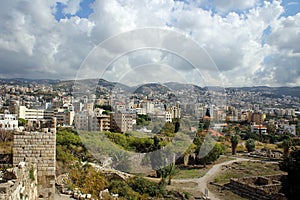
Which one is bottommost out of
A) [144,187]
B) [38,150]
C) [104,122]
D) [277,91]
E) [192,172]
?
[192,172]

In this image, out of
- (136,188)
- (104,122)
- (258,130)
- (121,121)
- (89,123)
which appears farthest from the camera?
(258,130)

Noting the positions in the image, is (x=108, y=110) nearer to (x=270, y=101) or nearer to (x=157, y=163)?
(x=157, y=163)

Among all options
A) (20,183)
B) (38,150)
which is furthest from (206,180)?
(20,183)

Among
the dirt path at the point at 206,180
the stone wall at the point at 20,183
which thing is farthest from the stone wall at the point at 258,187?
the stone wall at the point at 20,183

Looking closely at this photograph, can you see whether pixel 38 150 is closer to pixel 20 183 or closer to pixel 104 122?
pixel 20 183

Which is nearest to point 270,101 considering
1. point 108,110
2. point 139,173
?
point 108,110
